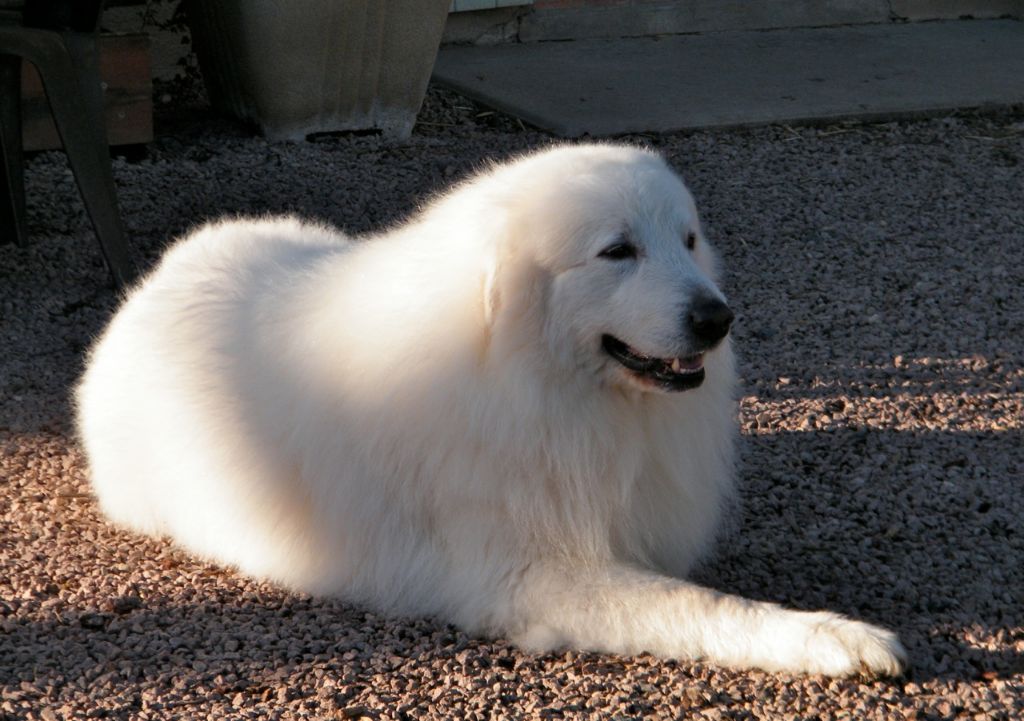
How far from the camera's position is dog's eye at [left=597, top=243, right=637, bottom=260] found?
3.17 metres

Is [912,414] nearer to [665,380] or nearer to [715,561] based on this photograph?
[715,561]

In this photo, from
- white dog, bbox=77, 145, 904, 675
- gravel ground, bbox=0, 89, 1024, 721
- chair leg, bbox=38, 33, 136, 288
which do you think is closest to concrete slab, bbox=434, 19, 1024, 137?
gravel ground, bbox=0, 89, 1024, 721

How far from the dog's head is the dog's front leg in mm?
470

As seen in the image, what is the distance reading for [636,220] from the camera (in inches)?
126

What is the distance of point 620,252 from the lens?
3.19 meters

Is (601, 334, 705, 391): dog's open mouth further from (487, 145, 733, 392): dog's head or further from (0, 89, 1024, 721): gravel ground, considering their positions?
(0, 89, 1024, 721): gravel ground

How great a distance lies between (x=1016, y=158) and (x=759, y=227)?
76.4 inches

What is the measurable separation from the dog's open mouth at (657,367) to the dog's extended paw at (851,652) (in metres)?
0.62

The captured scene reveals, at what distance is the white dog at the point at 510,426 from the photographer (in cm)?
315

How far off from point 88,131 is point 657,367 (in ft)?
10.5

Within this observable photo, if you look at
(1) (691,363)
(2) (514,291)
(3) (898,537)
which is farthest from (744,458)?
(2) (514,291)

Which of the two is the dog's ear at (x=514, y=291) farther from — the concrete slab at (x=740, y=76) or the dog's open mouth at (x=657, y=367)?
A: the concrete slab at (x=740, y=76)

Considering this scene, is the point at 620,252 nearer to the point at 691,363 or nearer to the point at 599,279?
the point at 599,279

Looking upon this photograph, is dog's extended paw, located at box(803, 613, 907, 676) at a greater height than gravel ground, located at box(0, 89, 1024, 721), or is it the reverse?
dog's extended paw, located at box(803, 613, 907, 676)
